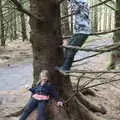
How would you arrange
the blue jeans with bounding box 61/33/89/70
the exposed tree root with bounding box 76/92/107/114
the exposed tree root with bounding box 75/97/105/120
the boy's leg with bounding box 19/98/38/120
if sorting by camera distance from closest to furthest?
the blue jeans with bounding box 61/33/89/70 < the boy's leg with bounding box 19/98/38/120 < the exposed tree root with bounding box 75/97/105/120 < the exposed tree root with bounding box 76/92/107/114

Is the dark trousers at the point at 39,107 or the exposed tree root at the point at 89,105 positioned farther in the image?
the exposed tree root at the point at 89,105

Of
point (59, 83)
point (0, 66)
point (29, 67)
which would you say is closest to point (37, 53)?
point (59, 83)

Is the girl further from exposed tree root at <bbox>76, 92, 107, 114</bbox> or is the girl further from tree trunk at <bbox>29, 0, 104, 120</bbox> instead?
exposed tree root at <bbox>76, 92, 107, 114</bbox>

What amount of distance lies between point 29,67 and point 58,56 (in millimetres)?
9876

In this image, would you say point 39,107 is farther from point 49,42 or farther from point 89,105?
point 89,105

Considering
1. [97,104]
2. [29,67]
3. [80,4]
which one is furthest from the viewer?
[29,67]

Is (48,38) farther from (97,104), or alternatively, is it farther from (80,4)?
(97,104)

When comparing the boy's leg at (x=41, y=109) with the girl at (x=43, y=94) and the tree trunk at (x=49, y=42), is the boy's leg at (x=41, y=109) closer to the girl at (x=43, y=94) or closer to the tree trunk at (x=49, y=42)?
the girl at (x=43, y=94)

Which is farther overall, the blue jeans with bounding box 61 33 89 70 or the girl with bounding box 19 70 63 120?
the girl with bounding box 19 70 63 120

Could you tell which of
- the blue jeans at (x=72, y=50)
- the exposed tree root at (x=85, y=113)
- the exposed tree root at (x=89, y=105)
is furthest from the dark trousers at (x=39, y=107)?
the exposed tree root at (x=89, y=105)

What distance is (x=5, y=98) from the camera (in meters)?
10.3

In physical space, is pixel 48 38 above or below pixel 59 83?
above

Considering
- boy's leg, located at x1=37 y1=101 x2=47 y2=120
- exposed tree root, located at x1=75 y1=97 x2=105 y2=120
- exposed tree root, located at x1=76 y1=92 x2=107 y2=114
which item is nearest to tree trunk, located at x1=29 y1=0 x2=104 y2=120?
boy's leg, located at x1=37 y1=101 x2=47 y2=120

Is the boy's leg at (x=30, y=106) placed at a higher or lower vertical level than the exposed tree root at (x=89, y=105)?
higher
